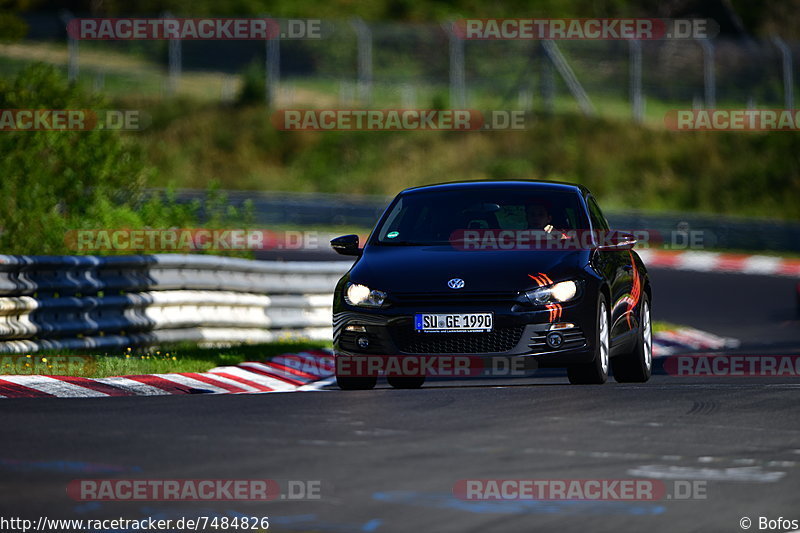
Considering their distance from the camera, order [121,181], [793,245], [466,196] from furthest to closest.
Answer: [793,245] → [121,181] → [466,196]

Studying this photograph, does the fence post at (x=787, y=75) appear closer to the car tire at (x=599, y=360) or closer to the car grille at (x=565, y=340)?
the car tire at (x=599, y=360)

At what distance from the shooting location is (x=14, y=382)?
1146 cm

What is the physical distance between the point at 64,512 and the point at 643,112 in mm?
40560

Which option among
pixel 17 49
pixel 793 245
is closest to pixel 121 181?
pixel 793 245

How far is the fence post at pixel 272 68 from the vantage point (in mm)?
46341

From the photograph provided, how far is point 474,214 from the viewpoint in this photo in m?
12.3

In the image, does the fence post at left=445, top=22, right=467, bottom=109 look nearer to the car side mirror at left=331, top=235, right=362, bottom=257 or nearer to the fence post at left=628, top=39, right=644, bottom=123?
the fence post at left=628, top=39, right=644, bottom=123

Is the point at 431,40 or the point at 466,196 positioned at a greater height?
the point at 431,40

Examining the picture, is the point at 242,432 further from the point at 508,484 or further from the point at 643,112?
the point at 643,112

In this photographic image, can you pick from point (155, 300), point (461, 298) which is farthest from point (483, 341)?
point (155, 300)

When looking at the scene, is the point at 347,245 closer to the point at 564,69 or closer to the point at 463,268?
the point at 463,268

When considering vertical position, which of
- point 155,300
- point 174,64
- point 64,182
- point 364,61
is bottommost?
point 155,300

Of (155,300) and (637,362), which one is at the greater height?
(155,300)

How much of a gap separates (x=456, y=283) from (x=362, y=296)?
0.74 m
